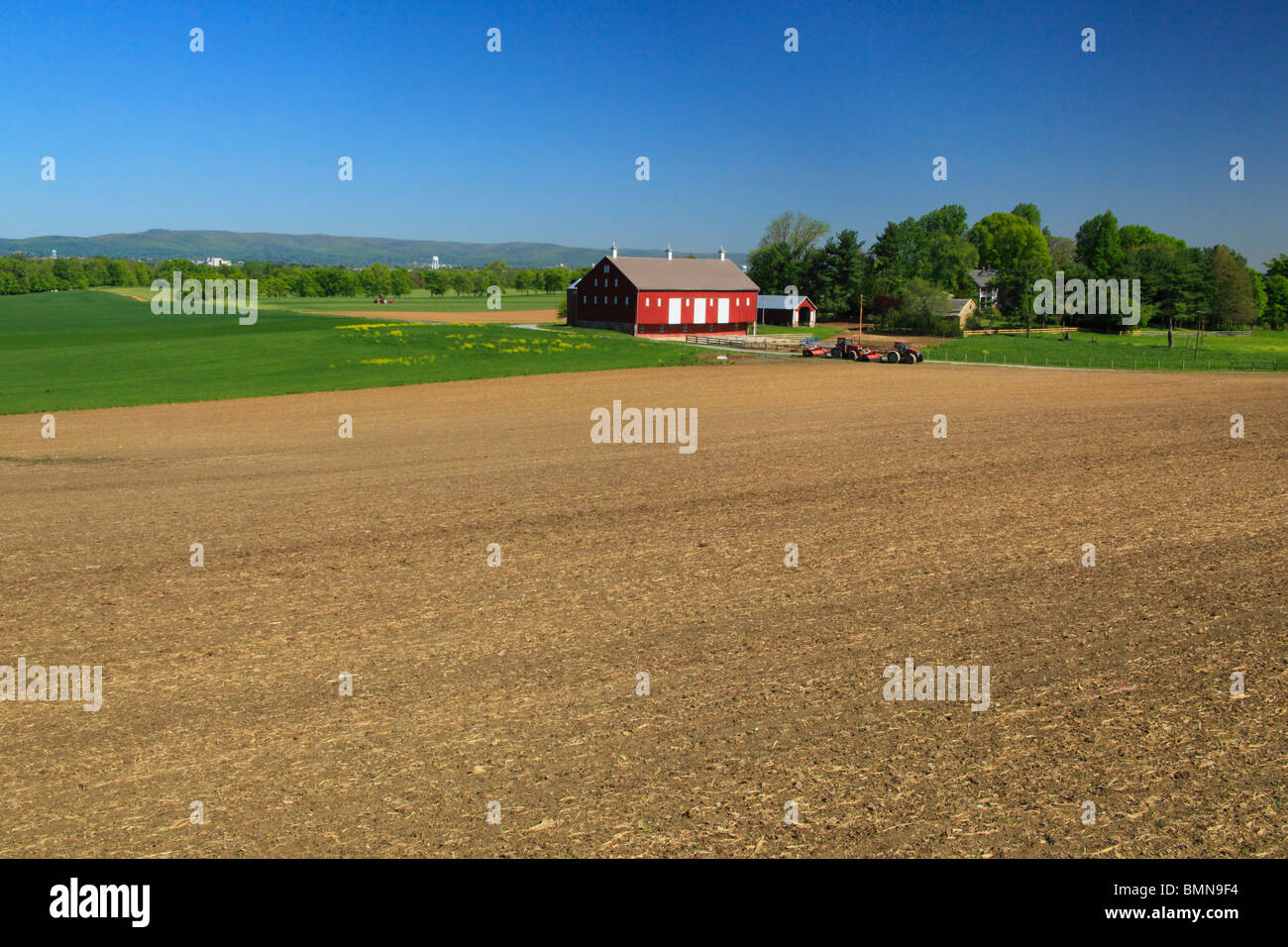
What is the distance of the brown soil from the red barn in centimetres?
6187

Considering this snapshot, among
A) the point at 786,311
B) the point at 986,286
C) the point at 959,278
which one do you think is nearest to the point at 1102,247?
the point at 986,286

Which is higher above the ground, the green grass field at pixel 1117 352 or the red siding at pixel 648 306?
the red siding at pixel 648 306

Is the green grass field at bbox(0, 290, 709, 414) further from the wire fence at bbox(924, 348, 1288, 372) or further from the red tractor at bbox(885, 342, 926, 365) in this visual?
the wire fence at bbox(924, 348, 1288, 372)

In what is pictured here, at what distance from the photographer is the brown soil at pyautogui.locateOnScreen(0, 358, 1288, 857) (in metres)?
8.71

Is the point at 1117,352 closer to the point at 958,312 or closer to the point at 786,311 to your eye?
the point at 958,312

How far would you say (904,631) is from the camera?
13.6 meters

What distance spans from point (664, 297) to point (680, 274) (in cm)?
428

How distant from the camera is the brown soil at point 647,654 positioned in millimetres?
8711

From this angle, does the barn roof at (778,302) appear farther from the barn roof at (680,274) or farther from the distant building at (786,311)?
the barn roof at (680,274)

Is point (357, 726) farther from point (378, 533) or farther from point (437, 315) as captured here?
point (437, 315)

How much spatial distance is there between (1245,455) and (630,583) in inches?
876

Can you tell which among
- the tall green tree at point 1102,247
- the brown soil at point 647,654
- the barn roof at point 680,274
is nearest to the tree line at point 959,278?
the tall green tree at point 1102,247

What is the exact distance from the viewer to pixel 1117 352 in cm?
7919

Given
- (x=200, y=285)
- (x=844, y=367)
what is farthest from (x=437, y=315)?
(x=844, y=367)
